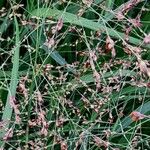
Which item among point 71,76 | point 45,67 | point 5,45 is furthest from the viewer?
point 5,45

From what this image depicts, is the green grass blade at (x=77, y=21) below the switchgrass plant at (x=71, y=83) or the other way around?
the other way around

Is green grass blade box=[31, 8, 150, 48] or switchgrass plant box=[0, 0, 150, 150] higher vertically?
green grass blade box=[31, 8, 150, 48]

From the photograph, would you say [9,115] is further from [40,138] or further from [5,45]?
[5,45]

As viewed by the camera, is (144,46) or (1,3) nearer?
(144,46)

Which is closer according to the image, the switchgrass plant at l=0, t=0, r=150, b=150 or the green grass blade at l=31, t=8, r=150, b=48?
the switchgrass plant at l=0, t=0, r=150, b=150

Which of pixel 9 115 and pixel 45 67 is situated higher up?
pixel 45 67

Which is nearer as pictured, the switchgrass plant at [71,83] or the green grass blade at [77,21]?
the switchgrass plant at [71,83]

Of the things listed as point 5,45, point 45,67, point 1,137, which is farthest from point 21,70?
point 1,137

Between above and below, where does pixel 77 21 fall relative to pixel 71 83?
above
